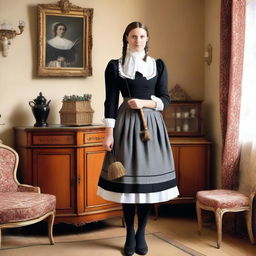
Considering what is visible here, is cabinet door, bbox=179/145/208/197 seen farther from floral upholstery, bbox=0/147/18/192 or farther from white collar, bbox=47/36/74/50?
floral upholstery, bbox=0/147/18/192

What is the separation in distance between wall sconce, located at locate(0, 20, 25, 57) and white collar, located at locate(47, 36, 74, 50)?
12.2 inches

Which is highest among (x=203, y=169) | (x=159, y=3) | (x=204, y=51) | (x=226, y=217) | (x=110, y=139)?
(x=159, y=3)

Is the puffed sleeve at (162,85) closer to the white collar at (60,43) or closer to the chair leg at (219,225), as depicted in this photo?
the chair leg at (219,225)

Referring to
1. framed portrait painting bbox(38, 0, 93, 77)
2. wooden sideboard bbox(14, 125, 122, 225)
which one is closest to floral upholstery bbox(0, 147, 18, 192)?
wooden sideboard bbox(14, 125, 122, 225)

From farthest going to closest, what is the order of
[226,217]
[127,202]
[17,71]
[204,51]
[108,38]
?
[204,51] → [108,38] → [17,71] → [226,217] → [127,202]

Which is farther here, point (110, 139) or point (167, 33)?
point (167, 33)

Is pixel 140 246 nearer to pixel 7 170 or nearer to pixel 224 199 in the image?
pixel 224 199

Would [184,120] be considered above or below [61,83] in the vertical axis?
below

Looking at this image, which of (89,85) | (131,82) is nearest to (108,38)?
(89,85)

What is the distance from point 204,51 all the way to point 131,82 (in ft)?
6.22

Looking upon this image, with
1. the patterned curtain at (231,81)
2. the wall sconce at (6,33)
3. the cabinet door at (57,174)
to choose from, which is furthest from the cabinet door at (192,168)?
the wall sconce at (6,33)

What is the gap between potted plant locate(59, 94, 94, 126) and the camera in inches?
155

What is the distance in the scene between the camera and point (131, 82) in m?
3.04

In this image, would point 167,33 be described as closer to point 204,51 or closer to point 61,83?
point 204,51
